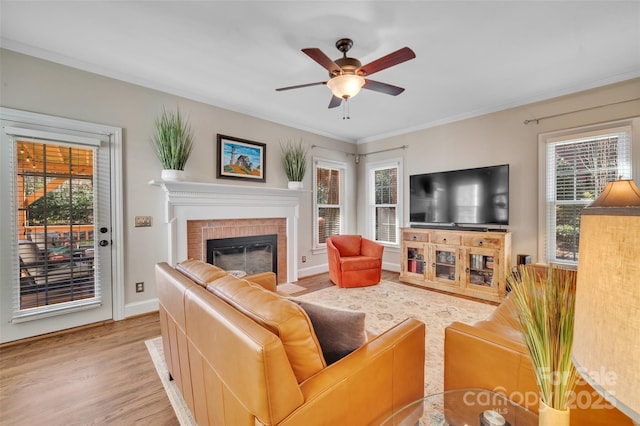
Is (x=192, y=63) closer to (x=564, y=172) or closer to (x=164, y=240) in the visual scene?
(x=164, y=240)

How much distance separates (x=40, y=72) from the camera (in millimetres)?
2584

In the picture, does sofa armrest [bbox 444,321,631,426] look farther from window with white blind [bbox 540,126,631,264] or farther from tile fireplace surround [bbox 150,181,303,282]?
tile fireplace surround [bbox 150,181,303,282]

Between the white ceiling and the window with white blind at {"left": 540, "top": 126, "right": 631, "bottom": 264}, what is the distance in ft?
2.01

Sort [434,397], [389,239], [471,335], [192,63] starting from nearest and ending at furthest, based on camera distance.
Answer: [434,397] → [471,335] → [192,63] → [389,239]

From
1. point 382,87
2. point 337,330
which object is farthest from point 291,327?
point 382,87

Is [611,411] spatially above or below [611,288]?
below

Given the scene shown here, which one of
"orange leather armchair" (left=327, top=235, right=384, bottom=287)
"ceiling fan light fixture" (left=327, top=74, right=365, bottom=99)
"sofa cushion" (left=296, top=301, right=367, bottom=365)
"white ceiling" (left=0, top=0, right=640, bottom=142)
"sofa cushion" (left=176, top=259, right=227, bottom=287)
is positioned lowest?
"orange leather armchair" (left=327, top=235, right=384, bottom=287)

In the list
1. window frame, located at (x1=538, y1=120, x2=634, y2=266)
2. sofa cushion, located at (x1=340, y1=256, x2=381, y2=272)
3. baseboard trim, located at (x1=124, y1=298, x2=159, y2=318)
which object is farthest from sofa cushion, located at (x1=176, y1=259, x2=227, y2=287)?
window frame, located at (x1=538, y1=120, x2=634, y2=266)

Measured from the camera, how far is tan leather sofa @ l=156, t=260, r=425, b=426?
2.75ft

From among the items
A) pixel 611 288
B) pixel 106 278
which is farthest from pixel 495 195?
pixel 106 278

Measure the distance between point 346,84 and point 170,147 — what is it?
220 cm

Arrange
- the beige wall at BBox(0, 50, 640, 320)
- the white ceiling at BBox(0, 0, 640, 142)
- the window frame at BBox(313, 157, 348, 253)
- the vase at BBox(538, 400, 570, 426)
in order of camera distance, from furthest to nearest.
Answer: the window frame at BBox(313, 157, 348, 253) → the beige wall at BBox(0, 50, 640, 320) → the white ceiling at BBox(0, 0, 640, 142) → the vase at BBox(538, 400, 570, 426)

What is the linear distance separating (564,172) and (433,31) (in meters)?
2.62

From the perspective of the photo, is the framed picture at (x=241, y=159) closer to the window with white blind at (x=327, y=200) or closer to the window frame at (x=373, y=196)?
the window with white blind at (x=327, y=200)
